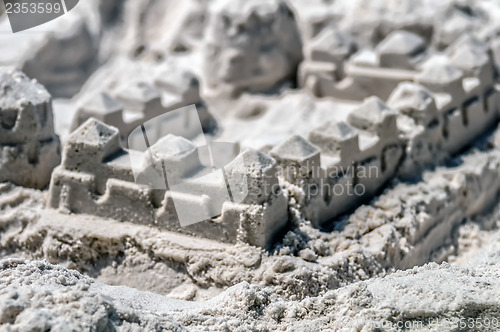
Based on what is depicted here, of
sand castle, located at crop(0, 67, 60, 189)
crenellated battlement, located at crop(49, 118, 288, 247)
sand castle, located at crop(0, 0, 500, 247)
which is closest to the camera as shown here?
crenellated battlement, located at crop(49, 118, 288, 247)

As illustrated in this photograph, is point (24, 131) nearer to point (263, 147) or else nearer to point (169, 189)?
point (169, 189)

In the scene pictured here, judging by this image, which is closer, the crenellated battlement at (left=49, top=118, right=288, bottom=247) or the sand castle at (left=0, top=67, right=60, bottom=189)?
the crenellated battlement at (left=49, top=118, right=288, bottom=247)

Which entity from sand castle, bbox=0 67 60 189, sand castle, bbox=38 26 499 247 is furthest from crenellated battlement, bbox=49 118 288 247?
sand castle, bbox=0 67 60 189

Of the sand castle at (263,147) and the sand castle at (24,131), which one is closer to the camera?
the sand castle at (263,147)

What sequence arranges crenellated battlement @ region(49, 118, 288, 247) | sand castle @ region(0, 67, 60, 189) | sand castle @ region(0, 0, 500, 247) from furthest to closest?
sand castle @ region(0, 67, 60, 189) < sand castle @ region(0, 0, 500, 247) < crenellated battlement @ region(49, 118, 288, 247)

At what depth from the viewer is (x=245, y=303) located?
162 inches

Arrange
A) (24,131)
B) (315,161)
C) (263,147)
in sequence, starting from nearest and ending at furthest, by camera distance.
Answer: (315,161), (24,131), (263,147)

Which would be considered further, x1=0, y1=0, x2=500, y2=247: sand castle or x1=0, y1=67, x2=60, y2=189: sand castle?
x1=0, y1=67, x2=60, y2=189: sand castle

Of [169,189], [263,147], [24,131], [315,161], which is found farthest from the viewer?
[263,147]

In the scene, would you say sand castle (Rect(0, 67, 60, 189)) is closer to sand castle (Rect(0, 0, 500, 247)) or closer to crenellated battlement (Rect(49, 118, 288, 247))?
sand castle (Rect(0, 0, 500, 247))

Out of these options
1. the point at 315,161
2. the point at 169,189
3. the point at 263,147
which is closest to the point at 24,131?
the point at 169,189

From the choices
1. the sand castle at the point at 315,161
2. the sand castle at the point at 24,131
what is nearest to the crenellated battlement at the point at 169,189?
the sand castle at the point at 315,161

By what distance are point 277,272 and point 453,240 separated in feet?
7.26

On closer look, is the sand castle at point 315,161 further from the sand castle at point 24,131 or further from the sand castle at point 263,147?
the sand castle at point 24,131
